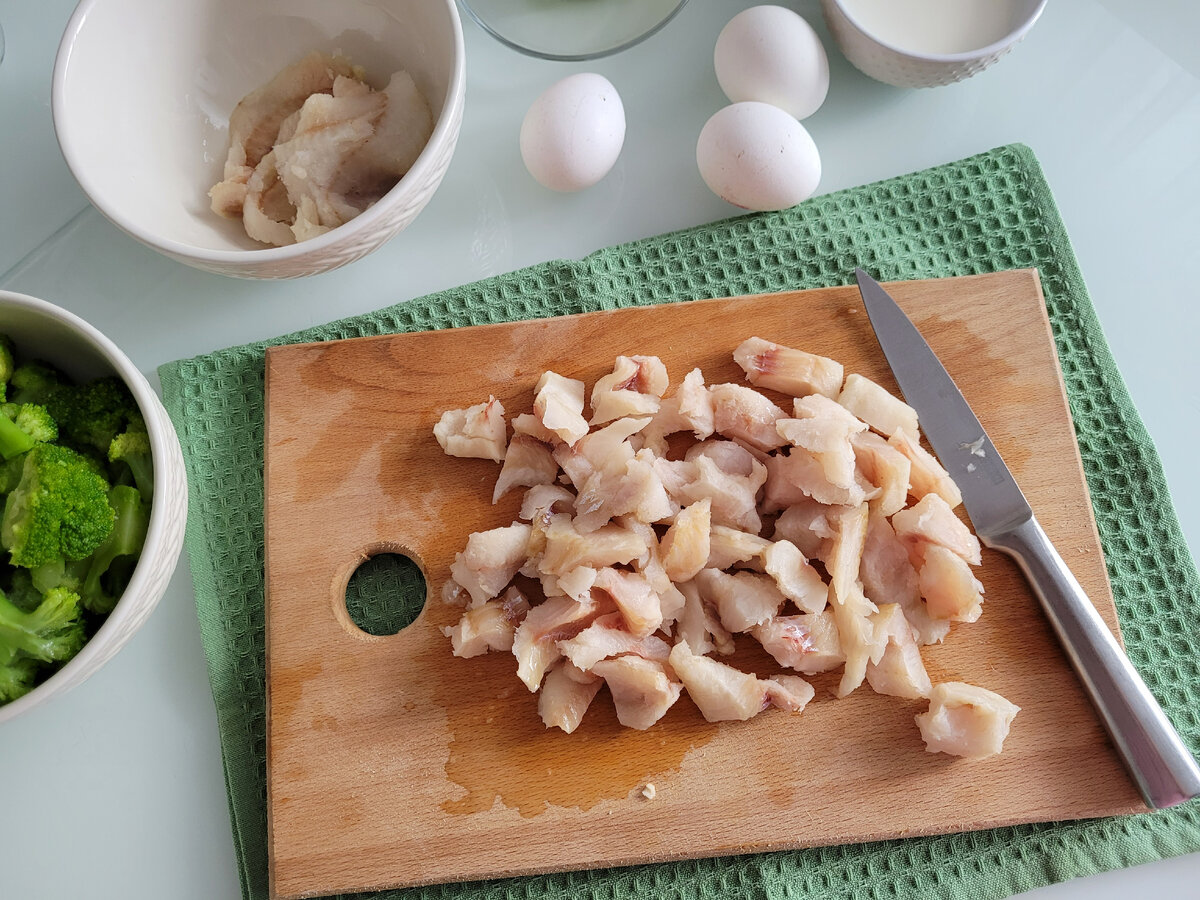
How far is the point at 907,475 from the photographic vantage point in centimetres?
124

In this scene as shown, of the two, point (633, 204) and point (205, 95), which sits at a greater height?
point (205, 95)

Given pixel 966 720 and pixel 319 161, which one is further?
pixel 319 161

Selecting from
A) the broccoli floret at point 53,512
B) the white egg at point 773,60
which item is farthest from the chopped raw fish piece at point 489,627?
the white egg at point 773,60

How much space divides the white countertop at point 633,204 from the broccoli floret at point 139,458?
8.7 inches

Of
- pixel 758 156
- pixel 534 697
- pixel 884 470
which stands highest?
pixel 758 156

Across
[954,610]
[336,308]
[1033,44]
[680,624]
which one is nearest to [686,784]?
[680,624]

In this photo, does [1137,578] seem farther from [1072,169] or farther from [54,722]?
[54,722]

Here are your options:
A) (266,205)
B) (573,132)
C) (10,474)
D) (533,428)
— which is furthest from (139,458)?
(573,132)

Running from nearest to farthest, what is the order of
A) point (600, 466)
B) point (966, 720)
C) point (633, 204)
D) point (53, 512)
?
point (53, 512)
point (966, 720)
point (600, 466)
point (633, 204)

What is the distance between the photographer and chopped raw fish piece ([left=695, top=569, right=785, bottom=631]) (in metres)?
1.23

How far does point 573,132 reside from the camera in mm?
1386

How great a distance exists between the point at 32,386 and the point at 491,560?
2.03 feet

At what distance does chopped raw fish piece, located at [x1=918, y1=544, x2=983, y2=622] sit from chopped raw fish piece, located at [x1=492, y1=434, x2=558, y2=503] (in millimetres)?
506

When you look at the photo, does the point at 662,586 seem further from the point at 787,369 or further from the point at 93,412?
the point at 93,412
